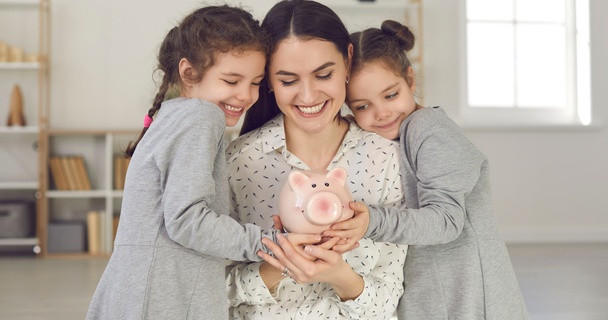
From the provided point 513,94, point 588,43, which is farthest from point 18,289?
point 588,43

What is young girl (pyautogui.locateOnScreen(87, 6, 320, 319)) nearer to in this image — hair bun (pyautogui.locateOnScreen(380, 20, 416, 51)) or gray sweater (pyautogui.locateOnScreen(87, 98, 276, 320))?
gray sweater (pyautogui.locateOnScreen(87, 98, 276, 320))

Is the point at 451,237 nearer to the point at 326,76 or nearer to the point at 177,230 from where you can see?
the point at 326,76

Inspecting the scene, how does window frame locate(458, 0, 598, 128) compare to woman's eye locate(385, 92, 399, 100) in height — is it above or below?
above

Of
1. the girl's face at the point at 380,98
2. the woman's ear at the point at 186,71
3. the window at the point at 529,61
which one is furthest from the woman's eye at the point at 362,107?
the window at the point at 529,61

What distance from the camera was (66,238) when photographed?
5.50 metres

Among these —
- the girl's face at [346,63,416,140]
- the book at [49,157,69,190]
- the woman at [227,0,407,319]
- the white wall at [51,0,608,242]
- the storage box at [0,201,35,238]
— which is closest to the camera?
the woman at [227,0,407,319]

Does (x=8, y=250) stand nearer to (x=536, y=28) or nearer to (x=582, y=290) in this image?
(x=582, y=290)

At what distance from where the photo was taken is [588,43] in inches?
243

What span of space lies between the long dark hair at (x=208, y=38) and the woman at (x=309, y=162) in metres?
0.06

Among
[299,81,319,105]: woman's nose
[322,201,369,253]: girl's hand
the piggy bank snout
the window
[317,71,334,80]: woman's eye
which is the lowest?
[322,201,369,253]: girl's hand

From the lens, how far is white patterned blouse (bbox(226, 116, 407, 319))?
171 centimetres

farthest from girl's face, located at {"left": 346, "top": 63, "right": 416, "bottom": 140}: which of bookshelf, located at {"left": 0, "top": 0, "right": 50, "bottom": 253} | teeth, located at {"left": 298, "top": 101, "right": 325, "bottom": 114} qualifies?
bookshelf, located at {"left": 0, "top": 0, "right": 50, "bottom": 253}

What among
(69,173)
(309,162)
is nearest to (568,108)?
(69,173)

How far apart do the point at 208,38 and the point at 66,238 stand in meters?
4.09
